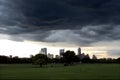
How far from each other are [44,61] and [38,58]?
7399mm

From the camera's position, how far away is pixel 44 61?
141125 millimetres

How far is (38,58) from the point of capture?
14738 cm
